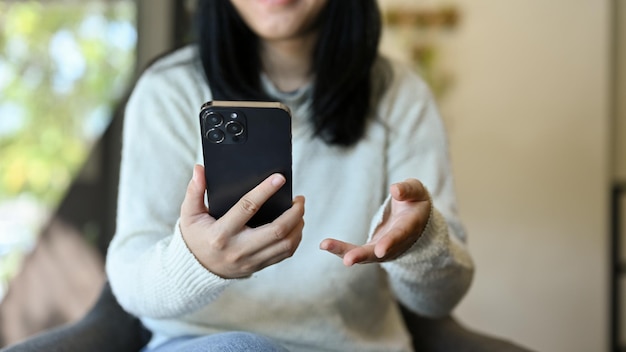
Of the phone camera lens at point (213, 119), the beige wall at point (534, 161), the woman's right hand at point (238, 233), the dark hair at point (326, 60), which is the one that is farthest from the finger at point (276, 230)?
the beige wall at point (534, 161)

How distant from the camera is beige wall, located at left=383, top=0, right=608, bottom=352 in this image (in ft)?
6.57

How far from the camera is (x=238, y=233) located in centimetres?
67

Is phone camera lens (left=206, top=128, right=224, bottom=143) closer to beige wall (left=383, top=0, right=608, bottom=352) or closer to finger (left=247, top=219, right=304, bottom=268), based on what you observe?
finger (left=247, top=219, right=304, bottom=268)

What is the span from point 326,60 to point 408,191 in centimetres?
36

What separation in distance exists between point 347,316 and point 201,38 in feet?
1.43

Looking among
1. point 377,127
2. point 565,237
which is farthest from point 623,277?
point 377,127

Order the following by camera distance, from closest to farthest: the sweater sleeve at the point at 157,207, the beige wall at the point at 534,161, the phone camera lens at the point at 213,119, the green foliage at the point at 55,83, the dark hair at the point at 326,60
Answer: the phone camera lens at the point at 213,119, the sweater sleeve at the point at 157,207, the dark hair at the point at 326,60, the green foliage at the point at 55,83, the beige wall at the point at 534,161

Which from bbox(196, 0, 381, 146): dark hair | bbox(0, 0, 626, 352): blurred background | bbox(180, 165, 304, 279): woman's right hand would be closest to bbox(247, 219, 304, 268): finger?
bbox(180, 165, 304, 279): woman's right hand

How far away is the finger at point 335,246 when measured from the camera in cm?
67

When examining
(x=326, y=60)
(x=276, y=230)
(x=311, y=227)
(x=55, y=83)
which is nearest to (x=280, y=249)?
(x=276, y=230)

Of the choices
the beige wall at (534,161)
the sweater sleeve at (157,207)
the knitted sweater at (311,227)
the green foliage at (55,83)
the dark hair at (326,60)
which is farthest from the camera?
the beige wall at (534,161)

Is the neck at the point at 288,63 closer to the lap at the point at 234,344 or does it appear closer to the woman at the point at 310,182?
the woman at the point at 310,182

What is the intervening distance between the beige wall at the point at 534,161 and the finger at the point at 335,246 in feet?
4.65

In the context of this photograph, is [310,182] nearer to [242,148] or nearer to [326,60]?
[326,60]
